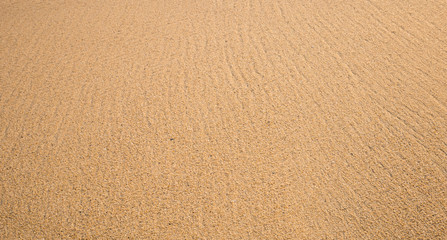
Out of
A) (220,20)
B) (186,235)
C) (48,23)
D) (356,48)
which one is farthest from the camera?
(48,23)

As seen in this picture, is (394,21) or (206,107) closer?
(206,107)

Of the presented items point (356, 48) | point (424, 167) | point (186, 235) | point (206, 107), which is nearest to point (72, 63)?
point (206, 107)

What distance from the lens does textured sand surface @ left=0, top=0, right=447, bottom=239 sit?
2.12m

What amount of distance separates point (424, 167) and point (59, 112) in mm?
3413

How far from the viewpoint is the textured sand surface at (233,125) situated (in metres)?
2.12

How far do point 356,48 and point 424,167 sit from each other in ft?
5.31

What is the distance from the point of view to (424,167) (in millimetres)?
2248

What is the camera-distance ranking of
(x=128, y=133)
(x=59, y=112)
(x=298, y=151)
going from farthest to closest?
(x=59, y=112) → (x=128, y=133) → (x=298, y=151)

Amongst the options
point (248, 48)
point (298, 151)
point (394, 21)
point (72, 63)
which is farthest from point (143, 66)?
point (394, 21)

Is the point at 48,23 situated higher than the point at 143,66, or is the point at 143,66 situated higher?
the point at 48,23

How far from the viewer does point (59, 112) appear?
9.93ft

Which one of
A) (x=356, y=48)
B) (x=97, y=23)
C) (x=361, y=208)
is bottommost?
(x=361, y=208)

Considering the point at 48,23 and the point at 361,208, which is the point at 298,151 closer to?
the point at 361,208

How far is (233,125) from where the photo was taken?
107 inches
